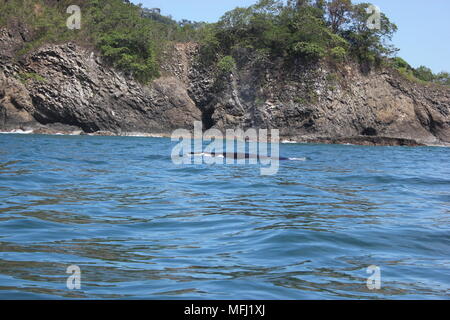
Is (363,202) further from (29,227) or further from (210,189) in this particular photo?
(29,227)

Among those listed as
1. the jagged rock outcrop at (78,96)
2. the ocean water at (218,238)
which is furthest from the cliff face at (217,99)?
the ocean water at (218,238)

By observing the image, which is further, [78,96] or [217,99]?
[217,99]

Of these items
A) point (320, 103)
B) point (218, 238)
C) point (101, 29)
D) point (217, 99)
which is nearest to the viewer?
point (218, 238)

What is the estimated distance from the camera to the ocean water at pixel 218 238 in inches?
163

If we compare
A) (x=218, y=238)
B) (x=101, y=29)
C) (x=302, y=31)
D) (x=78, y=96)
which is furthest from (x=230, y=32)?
(x=218, y=238)

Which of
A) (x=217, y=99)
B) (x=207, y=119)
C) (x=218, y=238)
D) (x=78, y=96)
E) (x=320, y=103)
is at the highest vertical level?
(x=217, y=99)

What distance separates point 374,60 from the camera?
47.1m

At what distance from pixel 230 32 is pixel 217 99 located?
254 inches

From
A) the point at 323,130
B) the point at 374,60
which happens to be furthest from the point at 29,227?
the point at 374,60

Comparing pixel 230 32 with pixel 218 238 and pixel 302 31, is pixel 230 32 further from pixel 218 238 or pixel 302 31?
pixel 218 238

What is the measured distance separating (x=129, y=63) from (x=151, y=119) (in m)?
4.83

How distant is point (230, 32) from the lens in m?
46.2

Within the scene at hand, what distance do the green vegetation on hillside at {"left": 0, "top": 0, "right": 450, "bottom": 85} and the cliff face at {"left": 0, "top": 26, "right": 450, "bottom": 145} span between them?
1.10 meters

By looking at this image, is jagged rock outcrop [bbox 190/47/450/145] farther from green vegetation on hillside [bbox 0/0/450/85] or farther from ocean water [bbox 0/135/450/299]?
ocean water [bbox 0/135/450/299]
